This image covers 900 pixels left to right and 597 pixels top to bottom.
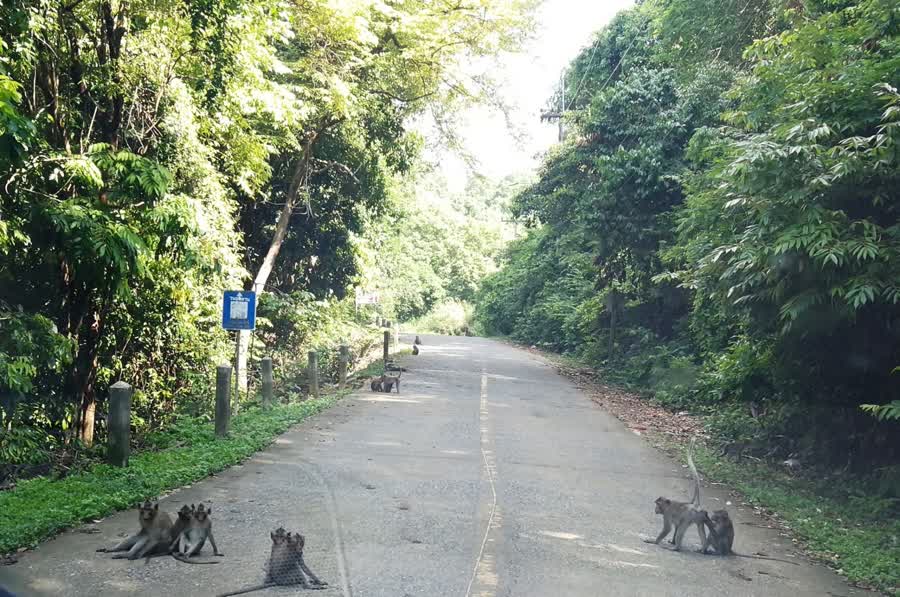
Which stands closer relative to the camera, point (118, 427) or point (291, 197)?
point (118, 427)

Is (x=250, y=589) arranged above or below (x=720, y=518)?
below

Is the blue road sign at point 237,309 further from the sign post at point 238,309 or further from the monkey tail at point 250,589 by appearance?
the monkey tail at point 250,589

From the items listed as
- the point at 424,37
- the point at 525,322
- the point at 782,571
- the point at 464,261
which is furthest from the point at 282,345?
the point at 464,261

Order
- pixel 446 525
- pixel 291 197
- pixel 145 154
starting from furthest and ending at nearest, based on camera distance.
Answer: pixel 291 197 → pixel 145 154 → pixel 446 525

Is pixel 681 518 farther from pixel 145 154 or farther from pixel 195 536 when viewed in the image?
pixel 145 154

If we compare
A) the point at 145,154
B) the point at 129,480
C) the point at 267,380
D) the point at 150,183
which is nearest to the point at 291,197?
the point at 267,380

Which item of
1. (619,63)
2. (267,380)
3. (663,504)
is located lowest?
(663,504)

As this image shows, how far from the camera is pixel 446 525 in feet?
24.0

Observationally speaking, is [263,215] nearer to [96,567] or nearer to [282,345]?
[282,345]

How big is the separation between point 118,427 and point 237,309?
3.90 m

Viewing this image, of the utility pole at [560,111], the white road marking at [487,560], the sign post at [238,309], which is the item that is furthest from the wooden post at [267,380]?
the utility pole at [560,111]

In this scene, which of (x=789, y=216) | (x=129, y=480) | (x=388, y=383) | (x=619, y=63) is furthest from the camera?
(x=619, y=63)

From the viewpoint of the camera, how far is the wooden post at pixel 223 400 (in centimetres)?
1130

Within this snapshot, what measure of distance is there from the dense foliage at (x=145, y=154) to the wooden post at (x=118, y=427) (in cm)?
75
